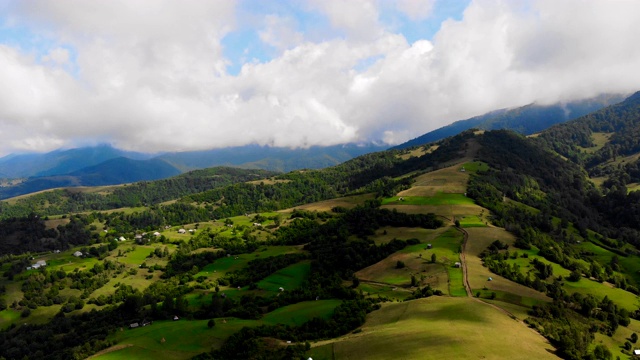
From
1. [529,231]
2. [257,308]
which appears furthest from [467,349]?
[529,231]

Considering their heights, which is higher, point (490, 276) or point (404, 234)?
point (404, 234)

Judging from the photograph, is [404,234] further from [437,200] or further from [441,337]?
[441,337]

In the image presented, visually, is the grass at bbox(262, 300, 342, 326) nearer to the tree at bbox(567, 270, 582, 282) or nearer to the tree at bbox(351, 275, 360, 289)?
the tree at bbox(351, 275, 360, 289)

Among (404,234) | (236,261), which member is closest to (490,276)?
(404,234)

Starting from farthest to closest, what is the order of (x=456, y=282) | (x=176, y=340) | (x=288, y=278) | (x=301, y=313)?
(x=288, y=278) < (x=456, y=282) < (x=301, y=313) < (x=176, y=340)

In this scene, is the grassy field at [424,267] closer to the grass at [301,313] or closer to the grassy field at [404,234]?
the grassy field at [404,234]

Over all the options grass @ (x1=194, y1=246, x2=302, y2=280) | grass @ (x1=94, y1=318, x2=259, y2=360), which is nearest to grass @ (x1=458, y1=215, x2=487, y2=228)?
grass @ (x1=194, y1=246, x2=302, y2=280)

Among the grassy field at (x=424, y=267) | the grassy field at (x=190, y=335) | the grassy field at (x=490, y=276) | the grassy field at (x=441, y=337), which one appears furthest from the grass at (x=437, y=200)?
the grassy field at (x=441, y=337)

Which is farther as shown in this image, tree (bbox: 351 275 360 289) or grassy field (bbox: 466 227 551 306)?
tree (bbox: 351 275 360 289)
